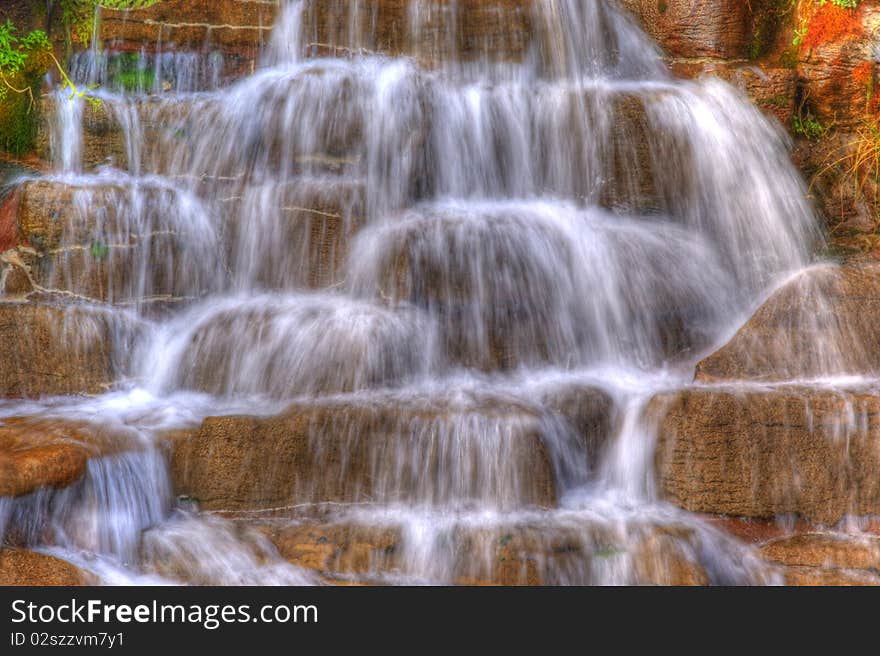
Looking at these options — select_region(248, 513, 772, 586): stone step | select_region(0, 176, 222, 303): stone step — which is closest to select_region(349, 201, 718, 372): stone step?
select_region(0, 176, 222, 303): stone step

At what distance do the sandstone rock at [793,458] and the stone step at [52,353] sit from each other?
4.24 metres

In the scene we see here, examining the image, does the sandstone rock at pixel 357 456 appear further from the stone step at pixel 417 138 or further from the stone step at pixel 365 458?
the stone step at pixel 417 138

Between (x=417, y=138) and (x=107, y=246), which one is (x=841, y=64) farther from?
(x=107, y=246)

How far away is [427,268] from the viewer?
7.18 m

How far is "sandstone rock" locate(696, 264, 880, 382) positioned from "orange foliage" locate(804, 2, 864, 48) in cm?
356

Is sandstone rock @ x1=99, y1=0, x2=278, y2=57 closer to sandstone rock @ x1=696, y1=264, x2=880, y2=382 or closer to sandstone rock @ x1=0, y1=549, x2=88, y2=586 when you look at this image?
sandstone rock @ x1=696, y1=264, x2=880, y2=382

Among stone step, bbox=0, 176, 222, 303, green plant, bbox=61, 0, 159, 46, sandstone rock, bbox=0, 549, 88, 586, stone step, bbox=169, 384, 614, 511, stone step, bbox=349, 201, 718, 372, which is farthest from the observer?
green plant, bbox=61, 0, 159, 46

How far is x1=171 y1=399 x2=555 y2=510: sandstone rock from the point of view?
234 inches

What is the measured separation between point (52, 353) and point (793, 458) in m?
5.01

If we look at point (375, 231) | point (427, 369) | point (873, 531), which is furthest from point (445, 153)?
point (873, 531)

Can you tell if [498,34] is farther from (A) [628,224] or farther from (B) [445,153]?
(A) [628,224]

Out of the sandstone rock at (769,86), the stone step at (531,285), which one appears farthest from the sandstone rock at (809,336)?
the sandstone rock at (769,86)

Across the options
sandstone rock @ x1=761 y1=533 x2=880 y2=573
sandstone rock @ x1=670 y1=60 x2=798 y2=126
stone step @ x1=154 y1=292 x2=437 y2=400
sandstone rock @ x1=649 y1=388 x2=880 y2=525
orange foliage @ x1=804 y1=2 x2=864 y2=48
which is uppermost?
orange foliage @ x1=804 y1=2 x2=864 y2=48

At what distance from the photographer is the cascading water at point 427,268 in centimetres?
574
